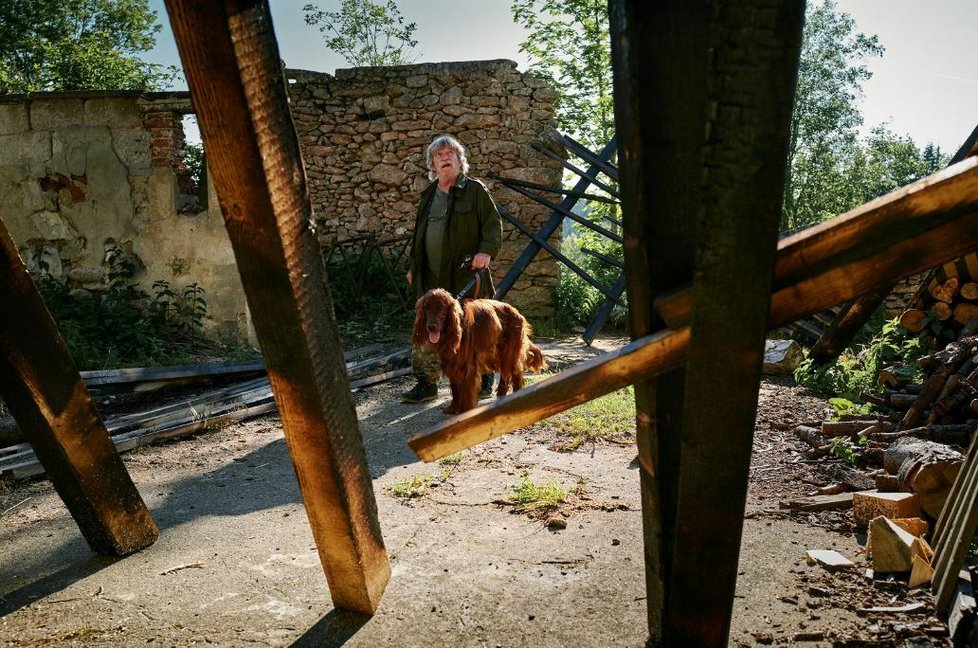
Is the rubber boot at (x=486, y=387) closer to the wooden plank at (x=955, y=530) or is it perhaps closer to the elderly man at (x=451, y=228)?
the elderly man at (x=451, y=228)

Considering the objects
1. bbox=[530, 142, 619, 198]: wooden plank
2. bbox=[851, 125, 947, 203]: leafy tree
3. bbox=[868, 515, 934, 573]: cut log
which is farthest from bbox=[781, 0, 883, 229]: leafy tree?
bbox=[868, 515, 934, 573]: cut log

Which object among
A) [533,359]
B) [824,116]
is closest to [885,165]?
[824,116]

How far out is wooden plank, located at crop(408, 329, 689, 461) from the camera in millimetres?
1261

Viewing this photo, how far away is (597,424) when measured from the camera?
4715mm

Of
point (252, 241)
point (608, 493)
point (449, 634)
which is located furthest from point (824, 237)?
point (608, 493)

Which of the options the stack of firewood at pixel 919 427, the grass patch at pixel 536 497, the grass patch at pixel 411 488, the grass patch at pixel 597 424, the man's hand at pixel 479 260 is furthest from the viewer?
the man's hand at pixel 479 260

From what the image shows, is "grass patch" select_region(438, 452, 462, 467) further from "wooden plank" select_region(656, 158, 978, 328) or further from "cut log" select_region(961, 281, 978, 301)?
"cut log" select_region(961, 281, 978, 301)

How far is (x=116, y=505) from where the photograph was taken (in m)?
2.57

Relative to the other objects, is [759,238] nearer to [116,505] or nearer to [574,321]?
[116,505]

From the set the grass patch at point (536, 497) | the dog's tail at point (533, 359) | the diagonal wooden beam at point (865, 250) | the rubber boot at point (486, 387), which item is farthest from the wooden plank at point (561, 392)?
the rubber boot at point (486, 387)

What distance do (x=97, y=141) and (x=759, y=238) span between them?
9.33 meters

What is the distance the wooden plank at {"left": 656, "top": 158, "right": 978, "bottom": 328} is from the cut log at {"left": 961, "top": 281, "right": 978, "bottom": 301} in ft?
14.6

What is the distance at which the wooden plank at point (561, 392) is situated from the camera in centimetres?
126

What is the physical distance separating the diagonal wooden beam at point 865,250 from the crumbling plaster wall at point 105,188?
769 centimetres
